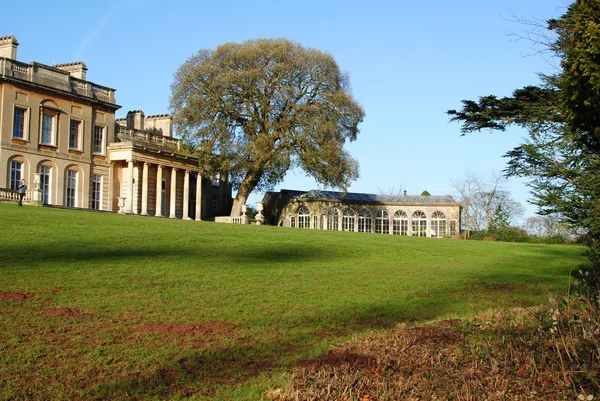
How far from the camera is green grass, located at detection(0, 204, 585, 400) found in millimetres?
7457

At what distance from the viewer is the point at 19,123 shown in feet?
126

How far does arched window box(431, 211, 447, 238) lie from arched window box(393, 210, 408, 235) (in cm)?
230

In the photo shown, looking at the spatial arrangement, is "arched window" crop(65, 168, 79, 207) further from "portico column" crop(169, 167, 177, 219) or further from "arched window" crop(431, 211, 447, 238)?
"arched window" crop(431, 211, 447, 238)

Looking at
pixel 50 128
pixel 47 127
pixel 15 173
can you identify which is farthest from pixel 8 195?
pixel 50 128

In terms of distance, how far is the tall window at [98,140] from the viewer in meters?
44.1

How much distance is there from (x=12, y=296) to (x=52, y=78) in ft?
111

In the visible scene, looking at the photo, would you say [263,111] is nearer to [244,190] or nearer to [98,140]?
[244,190]

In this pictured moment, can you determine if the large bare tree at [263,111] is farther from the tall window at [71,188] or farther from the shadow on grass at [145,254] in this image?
the shadow on grass at [145,254]

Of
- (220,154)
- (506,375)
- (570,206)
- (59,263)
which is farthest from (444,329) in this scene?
(220,154)

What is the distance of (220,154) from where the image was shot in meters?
41.5

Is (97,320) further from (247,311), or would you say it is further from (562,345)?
(562,345)

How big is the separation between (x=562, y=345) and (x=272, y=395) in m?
3.15

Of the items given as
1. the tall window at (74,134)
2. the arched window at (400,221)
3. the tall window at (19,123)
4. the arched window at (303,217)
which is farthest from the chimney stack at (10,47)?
the arched window at (400,221)

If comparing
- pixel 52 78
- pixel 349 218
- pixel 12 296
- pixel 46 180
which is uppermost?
pixel 52 78
